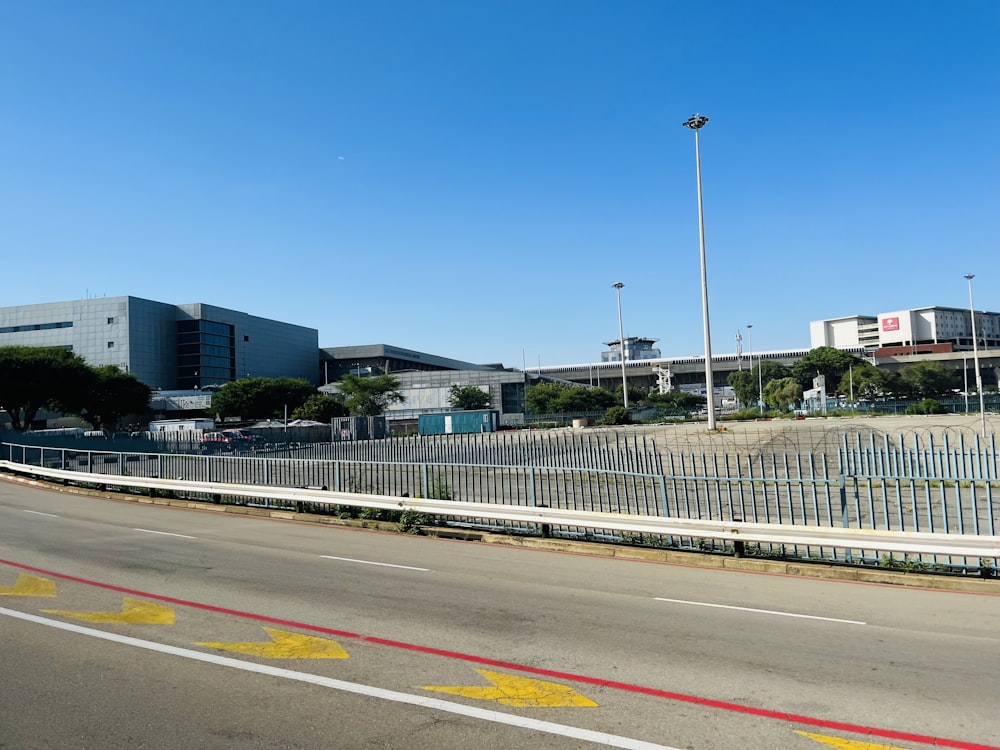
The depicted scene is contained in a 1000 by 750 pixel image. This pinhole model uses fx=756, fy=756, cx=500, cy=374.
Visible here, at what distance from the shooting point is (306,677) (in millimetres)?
6391

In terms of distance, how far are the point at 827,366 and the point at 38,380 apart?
4847 inches

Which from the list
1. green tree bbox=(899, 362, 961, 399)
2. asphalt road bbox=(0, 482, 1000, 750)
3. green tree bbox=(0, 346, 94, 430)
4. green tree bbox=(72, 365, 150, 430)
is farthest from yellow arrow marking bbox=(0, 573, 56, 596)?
green tree bbox=(899, 362, 961, 399)

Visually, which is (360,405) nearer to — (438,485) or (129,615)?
(438,485)

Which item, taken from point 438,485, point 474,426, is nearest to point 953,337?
point 474,426

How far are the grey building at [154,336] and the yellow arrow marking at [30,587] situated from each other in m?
115

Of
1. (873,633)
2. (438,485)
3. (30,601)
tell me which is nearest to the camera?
(873,633)

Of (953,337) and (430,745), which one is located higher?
(953,337)

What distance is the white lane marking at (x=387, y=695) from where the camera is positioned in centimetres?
514

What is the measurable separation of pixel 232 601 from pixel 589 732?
5.68 meters

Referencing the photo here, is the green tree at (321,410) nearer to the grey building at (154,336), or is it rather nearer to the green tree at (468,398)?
the green tree at (468,398)

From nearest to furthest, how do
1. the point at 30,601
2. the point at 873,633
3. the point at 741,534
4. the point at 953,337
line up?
1. the point at 873,633
2. the point at 30,601
3. the point at 741,534
4. the point at 953,337

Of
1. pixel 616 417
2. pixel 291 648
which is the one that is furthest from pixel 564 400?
pixel 291 648

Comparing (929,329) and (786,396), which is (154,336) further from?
(929,329)

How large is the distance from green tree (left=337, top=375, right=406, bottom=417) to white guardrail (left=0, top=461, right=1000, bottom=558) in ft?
208
